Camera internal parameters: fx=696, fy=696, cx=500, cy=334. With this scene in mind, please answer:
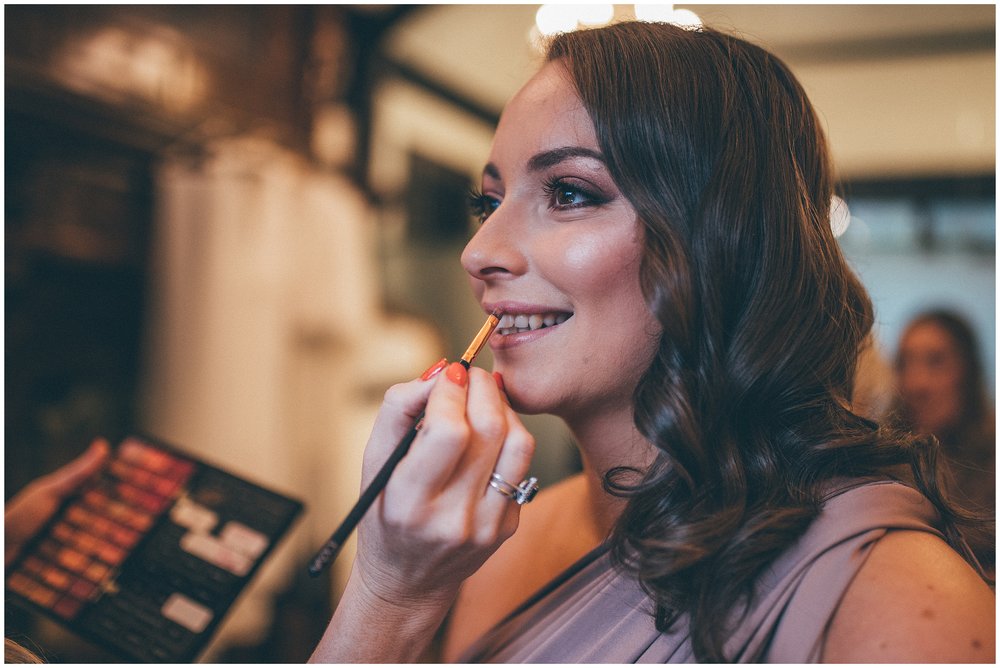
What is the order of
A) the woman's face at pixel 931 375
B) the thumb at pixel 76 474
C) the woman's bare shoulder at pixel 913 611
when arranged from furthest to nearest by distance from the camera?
1. the woman's face at pixel 931 375
2. the thumb at pixel 76 474
3. the woman's bare shoulder at pixel 913 611

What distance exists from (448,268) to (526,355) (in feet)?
9.61

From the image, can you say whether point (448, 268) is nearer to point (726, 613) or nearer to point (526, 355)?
point (526, 355)

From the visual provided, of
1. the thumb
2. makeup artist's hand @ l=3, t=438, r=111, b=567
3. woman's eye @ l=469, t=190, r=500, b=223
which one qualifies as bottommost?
makeup artist's hand @ l=3, t=438, r=111, b=567

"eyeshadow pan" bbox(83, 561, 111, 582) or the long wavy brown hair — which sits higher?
the long wavy brown hair

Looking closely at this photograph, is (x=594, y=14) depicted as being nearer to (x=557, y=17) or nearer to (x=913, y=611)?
(x=557, y=17)

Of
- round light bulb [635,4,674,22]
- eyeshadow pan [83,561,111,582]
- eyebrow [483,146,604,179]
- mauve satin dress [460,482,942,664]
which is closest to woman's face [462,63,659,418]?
eyebrow [483,146,604,179]

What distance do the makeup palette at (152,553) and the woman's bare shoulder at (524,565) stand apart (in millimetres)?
338

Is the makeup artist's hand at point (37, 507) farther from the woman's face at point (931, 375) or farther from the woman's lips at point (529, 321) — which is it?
the woman's face at point (931, 375)

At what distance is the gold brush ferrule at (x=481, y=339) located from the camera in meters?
0.77

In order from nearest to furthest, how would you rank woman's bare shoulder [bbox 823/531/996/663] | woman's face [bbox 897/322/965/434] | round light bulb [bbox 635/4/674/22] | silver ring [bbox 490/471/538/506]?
woman's bare shoulder [bbox 823/531/996/663] → silver ring [bbox 490/471/538/506] → round light bulb [bbox 635/4/674/22] → woman's face [bbox 897/322/965/434]

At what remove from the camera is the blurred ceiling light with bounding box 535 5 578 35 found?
8.01 ft

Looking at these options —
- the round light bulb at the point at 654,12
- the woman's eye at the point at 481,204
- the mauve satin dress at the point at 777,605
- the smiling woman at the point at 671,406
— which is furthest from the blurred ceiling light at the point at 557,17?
the mauve satin dress at the point at 777,605

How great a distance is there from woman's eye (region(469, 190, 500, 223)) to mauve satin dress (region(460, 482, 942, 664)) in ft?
1.72

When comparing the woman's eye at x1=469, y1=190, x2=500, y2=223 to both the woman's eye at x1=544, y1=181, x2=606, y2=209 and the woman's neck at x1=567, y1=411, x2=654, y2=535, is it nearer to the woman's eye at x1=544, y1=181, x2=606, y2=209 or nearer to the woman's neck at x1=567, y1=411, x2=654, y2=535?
the woman's eye at x1=544, y1=181, x2=606, y2=209
